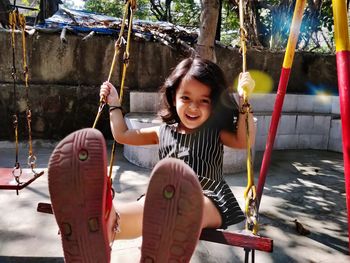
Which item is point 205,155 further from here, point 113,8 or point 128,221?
point 113,8

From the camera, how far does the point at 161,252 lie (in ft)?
3.42

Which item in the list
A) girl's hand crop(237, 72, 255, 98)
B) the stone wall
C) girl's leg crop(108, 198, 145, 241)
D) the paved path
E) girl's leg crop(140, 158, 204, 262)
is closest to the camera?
girl's leg crop(140, 158, 204, 262)

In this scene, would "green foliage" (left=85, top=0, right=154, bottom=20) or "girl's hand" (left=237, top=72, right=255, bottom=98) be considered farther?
"green foliage" (left=85, top=0, right=154, bottom=20)

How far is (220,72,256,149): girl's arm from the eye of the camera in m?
1.49

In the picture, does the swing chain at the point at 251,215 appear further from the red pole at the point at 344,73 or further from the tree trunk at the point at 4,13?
the tree trunk at the point at 4,13

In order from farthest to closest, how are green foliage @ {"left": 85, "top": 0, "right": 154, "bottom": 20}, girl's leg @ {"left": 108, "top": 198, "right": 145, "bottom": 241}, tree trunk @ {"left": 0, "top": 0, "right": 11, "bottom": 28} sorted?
green foliage @ {"left": 85, "top": 0, "right": 154, "bottom": 20}
tree trunk @ {"left": 0, "top": 0, "right": 11, "bottom": 28}
girl's leg @ {"left": 108, "top": 198, "right": 145, "bottom": 241}

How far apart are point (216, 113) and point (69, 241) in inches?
34.5

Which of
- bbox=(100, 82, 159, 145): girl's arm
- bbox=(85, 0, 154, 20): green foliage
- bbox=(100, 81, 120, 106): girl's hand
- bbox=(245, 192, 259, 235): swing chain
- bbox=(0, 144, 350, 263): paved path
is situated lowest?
bbox=(0, 144, 350, 263): paved path

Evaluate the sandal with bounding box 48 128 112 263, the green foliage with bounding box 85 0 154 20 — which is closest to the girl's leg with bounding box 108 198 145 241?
the sandal with bounding box 48 128 112 263

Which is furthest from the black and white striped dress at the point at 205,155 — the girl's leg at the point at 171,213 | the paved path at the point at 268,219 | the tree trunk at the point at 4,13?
the tree trunk at the point at 4,13

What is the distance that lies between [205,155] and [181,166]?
0.63 meters

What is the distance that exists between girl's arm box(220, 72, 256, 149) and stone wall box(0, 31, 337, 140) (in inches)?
142

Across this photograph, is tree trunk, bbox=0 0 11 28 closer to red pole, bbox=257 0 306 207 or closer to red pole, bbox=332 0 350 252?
red pole, bbox=257 0 306 207

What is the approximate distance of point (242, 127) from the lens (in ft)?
5.15
